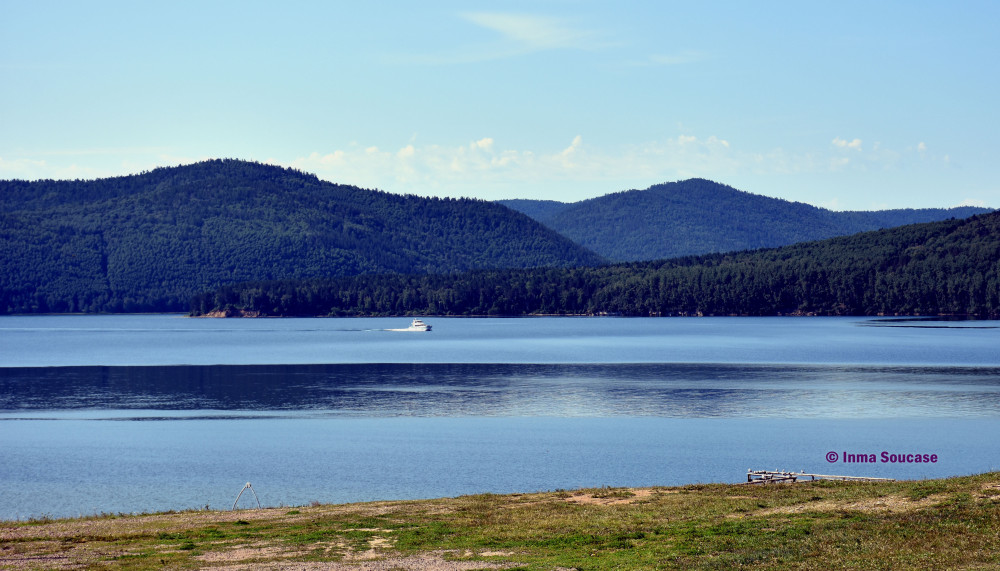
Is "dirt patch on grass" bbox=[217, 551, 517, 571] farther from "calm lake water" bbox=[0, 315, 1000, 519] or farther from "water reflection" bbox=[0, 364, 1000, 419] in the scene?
"water reflection" bbox=[0, 364, 1000, 419]

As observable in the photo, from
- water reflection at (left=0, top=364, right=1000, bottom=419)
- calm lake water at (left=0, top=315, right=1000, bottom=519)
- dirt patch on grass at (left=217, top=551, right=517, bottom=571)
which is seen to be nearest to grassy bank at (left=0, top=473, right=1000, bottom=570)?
dirt patch on grass at (left=217, top=551, right=517, bottom=571)

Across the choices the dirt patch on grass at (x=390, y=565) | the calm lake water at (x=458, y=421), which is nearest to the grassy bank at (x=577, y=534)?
the dirt patch on grass at (x=390, y=565)

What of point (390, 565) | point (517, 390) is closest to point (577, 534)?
point (390, 565)

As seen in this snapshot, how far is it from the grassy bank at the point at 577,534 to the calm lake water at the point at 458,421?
24.9 ft

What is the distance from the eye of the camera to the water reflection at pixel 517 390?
6269 cm

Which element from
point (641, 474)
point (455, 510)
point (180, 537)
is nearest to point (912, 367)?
point (641, 474)

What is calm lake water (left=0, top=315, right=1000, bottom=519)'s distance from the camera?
1569 inches

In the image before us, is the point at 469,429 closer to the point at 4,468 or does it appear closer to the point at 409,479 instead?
the point at 409,479

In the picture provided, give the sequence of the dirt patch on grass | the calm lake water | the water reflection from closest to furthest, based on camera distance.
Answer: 1. the dirt patch on grass
2. the calm lake water
3. the water reflection

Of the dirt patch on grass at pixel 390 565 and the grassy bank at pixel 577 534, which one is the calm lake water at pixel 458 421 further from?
the dirt patch on grass at pixel 390 565

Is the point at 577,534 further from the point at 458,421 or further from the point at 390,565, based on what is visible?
the point at 458,421

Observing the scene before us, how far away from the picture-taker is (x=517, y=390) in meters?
76.1

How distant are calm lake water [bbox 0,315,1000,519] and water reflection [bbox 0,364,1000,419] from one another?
250 millimetres

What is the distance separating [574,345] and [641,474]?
9618 centimetres
